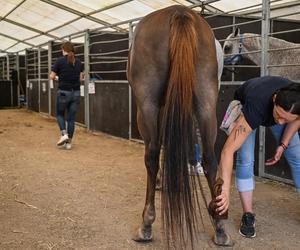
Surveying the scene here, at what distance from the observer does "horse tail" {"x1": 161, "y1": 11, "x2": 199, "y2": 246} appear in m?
1.79

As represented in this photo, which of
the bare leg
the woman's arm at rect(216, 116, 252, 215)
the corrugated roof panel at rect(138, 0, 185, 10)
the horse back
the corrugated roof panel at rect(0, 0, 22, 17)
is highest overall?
the corrugated roof panel at rect(0, 0, 22, 17)

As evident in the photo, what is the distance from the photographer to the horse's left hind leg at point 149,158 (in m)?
1.97

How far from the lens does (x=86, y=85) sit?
6.70 meters

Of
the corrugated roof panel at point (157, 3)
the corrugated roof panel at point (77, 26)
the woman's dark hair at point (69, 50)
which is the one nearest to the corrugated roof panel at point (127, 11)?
the corrugated roof panel at point (157, 3)

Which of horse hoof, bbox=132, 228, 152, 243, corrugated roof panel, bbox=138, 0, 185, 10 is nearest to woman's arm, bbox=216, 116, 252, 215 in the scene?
horse hoof, bbox=132, 228, 152, 243

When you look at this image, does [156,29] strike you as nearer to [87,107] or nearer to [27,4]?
[87,107]

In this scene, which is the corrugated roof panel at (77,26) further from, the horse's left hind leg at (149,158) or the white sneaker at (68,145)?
the horse's left hind leg at (149,158)

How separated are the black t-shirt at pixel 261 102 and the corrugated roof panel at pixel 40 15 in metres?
8.00

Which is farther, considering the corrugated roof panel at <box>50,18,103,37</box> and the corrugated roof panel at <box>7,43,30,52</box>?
the corrugated roof panel at <box>7,43,30,52</box>

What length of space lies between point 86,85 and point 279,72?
12.1 ft

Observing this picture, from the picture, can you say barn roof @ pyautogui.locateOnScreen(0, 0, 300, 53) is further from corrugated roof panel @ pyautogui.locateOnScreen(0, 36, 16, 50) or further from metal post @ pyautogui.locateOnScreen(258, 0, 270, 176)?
metal post @ pyautogui.locateOnScreen(258, 0, 270, 176)

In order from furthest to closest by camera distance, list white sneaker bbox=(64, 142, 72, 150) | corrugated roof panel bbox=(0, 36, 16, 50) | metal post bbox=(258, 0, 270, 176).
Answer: corrugated roof panel bbox=(0, 36, 16, 50), white sneaker bbox=(64, 142, 72, 150), metal post bbox=(258, 0, 270, 176)

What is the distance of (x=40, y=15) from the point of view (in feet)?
33.3

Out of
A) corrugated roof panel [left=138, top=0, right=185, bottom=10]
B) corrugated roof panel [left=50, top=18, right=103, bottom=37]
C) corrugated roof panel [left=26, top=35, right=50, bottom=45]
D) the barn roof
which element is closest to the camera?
the barn roof
